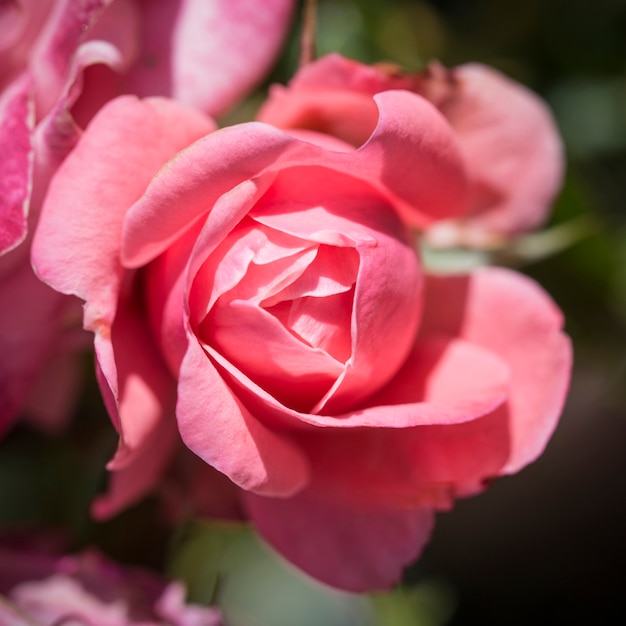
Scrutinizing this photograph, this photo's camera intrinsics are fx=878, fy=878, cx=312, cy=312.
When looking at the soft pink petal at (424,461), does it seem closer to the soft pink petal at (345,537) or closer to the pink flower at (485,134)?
the soft pink petal at (345,537)

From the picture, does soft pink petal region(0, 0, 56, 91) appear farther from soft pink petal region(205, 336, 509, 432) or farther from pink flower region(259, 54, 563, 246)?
soft pink petal region(205, 336, 509, 432)

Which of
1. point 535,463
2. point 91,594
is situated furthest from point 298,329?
point 535,463

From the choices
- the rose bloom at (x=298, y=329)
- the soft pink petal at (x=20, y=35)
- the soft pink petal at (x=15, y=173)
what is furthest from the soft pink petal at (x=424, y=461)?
the soft pink petal at (x=20, y=35)

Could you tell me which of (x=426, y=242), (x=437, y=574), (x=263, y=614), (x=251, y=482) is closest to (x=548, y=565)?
(x=437, y=574)

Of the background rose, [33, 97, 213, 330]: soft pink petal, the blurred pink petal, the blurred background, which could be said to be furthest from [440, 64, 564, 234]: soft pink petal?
the background rose

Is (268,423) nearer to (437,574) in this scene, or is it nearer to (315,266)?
(315,266)

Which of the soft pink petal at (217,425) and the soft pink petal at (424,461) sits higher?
the soft pink petal at (217,425)

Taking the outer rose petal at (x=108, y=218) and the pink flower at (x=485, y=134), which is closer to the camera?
the outer rose petal at (x=108, y=218)

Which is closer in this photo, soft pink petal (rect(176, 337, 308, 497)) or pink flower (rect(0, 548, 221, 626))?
soft pink petal (rect(176, 337, 308, 497))

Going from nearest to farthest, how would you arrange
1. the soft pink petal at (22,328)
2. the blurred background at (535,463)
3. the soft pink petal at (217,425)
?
the soft pink petal at (217,425) → the soft pink petal at (22,328) → the blurred background at (535,463)
